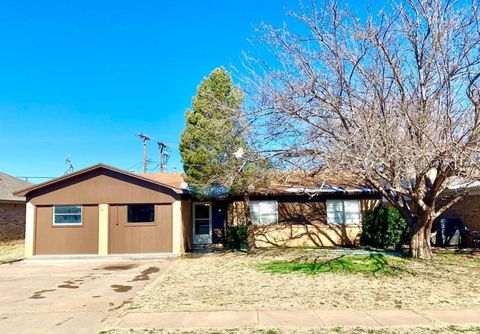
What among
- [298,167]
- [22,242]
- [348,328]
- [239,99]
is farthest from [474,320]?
[22,242]

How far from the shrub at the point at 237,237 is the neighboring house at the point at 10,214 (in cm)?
1199

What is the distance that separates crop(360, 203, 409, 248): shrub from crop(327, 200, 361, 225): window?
3.10 ft

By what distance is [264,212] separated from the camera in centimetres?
1856

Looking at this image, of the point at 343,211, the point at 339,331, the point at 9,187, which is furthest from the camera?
the point at 9,187

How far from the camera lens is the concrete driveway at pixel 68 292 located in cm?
680

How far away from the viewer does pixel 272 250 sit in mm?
16750

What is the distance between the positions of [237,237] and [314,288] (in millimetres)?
8136

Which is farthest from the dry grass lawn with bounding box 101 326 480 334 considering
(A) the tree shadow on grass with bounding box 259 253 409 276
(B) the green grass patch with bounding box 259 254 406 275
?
(B) the green grass patch with bounding box 259 254 406 275

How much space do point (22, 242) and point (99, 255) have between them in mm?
9841

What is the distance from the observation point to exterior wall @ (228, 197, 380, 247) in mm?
18188

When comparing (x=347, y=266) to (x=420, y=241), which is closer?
(x=347, y=266)

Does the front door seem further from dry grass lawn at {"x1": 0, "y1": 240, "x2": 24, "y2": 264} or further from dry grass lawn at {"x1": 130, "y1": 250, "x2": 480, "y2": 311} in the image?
dry grass lawn at {"x1": 0, "y1": 240, "x2": 24, "y2": 264}

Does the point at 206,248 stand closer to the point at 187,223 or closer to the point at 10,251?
the point at 187,223

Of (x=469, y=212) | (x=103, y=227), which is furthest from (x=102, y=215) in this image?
(x=469, y=212)
